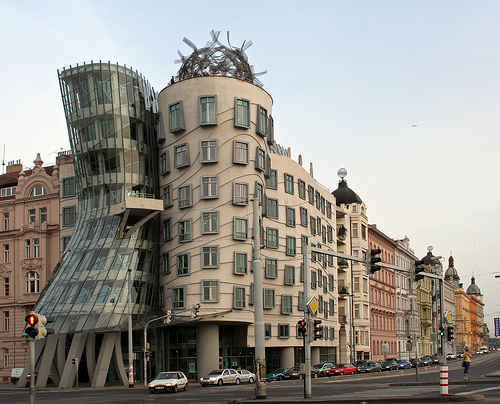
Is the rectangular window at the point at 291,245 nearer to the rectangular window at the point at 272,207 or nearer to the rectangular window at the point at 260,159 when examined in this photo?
the rectangular window at the point at 272,207

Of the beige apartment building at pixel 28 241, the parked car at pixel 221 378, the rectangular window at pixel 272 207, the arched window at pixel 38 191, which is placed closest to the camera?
the parked car at pixel 221 378

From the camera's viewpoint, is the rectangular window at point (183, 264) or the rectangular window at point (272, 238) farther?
the rectangular window at point (272, 238)

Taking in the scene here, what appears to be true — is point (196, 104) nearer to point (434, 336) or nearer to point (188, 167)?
point (188, 167)

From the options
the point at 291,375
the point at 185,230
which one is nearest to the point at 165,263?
the point at 185,230

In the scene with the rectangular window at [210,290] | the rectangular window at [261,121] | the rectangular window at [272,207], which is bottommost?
the rectangular window at [210,290]

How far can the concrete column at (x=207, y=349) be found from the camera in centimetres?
5803

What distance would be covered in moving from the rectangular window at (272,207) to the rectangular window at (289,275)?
5285mm

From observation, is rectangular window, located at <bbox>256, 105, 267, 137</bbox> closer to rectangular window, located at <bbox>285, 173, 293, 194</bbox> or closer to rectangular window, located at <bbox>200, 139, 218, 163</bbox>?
rectangular window, located at <bbox>200, 139, 218, 163</bbox>

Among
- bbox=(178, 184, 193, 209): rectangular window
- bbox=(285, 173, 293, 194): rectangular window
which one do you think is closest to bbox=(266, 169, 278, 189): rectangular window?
bbox=(285, 173, 293, 194): rectangular window

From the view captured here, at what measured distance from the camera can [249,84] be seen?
206 feet

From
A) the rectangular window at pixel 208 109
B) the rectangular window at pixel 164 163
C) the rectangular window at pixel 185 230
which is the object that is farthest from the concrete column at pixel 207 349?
the rectangular window at pixel 208 109

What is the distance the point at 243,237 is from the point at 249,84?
1430 centimetres

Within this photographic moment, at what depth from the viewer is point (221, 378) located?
165 feet

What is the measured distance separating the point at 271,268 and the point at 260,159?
10711 mm
